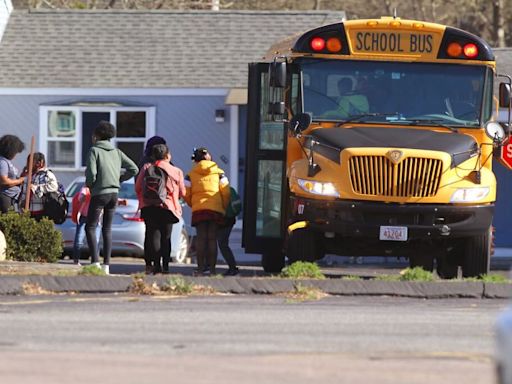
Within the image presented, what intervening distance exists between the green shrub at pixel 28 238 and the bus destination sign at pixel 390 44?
4.27m

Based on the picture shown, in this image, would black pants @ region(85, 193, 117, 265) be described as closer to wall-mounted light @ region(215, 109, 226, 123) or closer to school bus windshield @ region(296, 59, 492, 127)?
school bus windshield @ region(296, 59, 492, 127)

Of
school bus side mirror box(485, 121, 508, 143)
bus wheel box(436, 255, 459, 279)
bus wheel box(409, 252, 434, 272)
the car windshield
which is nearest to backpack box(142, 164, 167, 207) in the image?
bus wheel box(409, 252, 434, 272)

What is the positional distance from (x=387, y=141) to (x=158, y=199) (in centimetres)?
266

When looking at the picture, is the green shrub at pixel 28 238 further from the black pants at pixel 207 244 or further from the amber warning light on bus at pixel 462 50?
the amber warning light on bus at pixel 462 50

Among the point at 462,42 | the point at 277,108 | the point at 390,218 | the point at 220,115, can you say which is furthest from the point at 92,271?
the point at 220,115

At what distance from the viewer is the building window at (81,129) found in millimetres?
29234

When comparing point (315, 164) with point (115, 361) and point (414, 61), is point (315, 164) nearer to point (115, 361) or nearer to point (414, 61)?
point (414, 61)

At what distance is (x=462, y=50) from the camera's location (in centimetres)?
1672

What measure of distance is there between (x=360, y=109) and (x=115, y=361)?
25.9ft

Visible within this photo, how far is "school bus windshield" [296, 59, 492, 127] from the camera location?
16.6m

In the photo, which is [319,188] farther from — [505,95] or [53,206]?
[53,206]

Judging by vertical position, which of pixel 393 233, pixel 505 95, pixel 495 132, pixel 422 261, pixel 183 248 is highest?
pixel 505 95

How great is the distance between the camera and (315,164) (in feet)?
52.9

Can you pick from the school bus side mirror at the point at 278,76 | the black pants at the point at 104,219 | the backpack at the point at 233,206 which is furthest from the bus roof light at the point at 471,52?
the black pants at the point at 104,219
